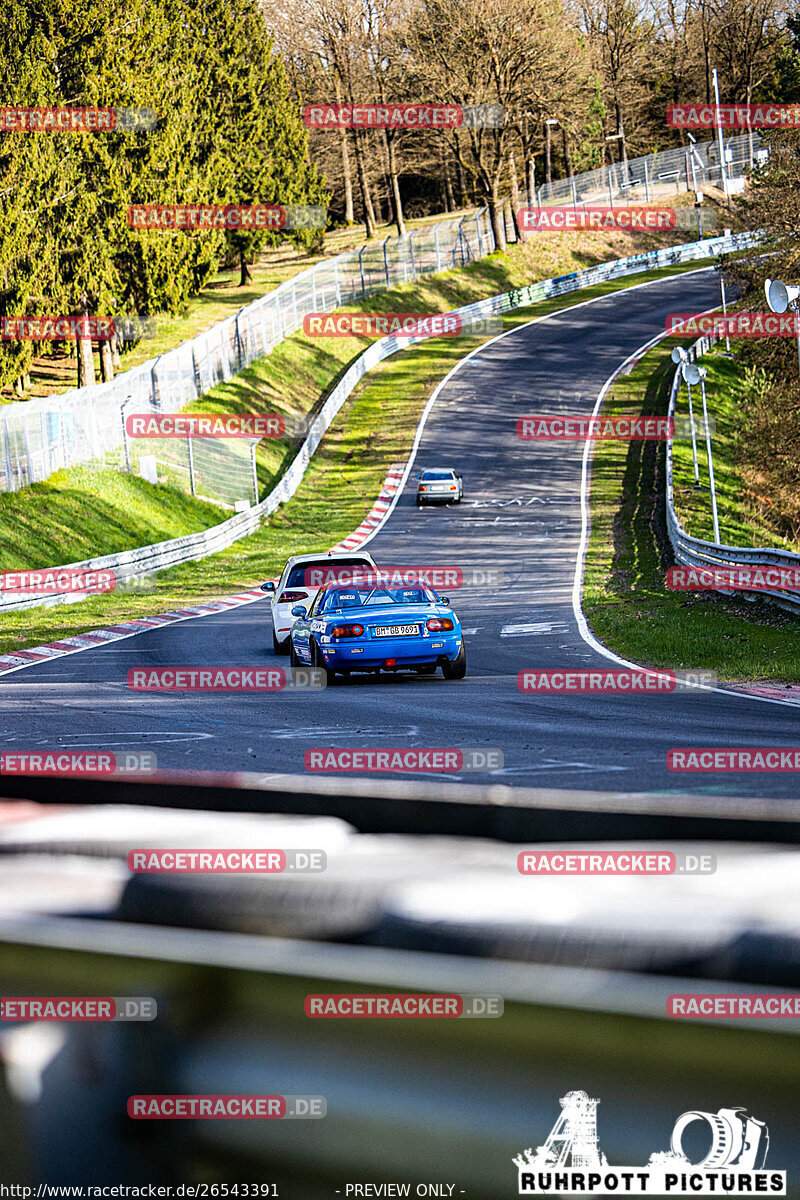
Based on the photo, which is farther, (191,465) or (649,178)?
(649,178)

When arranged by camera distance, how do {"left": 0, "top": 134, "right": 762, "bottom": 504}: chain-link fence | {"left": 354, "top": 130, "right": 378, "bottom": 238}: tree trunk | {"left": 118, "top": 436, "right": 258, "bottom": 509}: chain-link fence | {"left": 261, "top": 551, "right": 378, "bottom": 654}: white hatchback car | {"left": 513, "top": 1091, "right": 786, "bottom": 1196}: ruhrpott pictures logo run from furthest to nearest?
{"left": 354, "top": 130, "right": 378, "bottom": 238}: tree trunk
{"left": 118, "top": 436, "right": 258, "bottom": 509}: chain-link fence
{"left": 0, "top": 134, "right": 762, "bottom": 504}: chain-link fence
{"left": 261, "top": 551, "right": 378, "bottom": 654}: white hatchback car
{"left": 513, "top": 1091, "right": 786, "bottom": 1196}: ruhrpott pictures logo

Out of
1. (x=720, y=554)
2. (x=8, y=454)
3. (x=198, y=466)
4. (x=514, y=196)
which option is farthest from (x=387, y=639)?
(x=514, y=196)

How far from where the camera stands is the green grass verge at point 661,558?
1762 cm

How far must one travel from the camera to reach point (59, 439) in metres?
35.8

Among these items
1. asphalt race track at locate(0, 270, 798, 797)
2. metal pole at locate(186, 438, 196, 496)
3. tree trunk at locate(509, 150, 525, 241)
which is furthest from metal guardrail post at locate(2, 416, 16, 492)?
tree trunk at locate(509, 150, 525, 241)

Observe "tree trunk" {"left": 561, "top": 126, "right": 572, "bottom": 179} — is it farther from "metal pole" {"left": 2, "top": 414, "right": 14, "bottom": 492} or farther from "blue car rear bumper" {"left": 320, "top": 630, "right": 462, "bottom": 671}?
"blue car rear bumper" {"left": 320, "top": 630, "right": 462, "bottom": 671}

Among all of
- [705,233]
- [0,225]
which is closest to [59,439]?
[0,225]

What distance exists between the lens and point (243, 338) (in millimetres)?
57406

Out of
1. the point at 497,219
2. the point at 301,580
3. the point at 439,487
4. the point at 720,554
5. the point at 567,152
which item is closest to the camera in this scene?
the point at 301,580

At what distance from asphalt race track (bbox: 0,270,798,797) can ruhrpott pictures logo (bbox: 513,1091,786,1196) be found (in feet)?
4.00

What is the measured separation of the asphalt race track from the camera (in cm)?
931

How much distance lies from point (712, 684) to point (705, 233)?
284 ft

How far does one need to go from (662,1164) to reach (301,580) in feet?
61.2

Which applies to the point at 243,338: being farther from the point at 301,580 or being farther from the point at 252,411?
the point at 301,580
